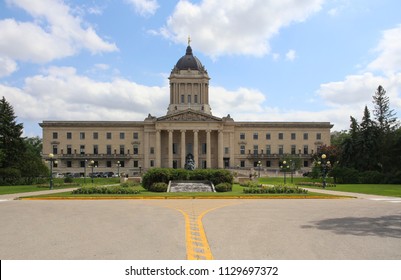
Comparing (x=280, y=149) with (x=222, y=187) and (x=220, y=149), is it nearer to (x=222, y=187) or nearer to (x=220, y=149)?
(x=220, y=149)

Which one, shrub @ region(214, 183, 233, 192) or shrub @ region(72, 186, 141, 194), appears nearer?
shrub @ region(72, 186, 141, 194)

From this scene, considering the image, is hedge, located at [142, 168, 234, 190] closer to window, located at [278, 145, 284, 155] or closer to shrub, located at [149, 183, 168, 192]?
shrub, located at [149, 183, 168, 192]

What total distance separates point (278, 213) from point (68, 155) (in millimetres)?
86562

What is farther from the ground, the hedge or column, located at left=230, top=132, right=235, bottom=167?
column, located at left=230, top=132, right=235, bottom=167

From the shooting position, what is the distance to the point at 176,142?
97812mm

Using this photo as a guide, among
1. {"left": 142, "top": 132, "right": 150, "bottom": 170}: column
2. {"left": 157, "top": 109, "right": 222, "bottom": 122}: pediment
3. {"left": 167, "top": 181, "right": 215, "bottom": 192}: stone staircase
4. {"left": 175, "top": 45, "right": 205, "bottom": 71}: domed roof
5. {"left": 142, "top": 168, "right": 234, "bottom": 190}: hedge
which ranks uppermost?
{"left": 175, "top": 45, "right": 205, "bottom": 71}: domed roof

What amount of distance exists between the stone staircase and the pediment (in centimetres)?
5848

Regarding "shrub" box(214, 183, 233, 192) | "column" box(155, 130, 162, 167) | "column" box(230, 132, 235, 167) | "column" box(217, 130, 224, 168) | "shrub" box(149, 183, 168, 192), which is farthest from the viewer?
"column" box(230, 132, 235, 167)

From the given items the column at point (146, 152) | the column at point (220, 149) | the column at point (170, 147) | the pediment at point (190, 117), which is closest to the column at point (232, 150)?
the column at point (220, 149)

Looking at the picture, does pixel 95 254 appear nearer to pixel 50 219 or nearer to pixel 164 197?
pixel 50 219

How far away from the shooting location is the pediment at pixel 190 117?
9332 centimetres

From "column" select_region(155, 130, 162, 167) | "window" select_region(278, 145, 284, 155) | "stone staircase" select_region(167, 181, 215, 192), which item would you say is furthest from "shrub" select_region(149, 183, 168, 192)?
"window" select_region(278, 145, 284, 155)

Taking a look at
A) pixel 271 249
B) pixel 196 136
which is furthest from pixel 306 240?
pixel 196 136

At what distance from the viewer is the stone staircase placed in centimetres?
3344
